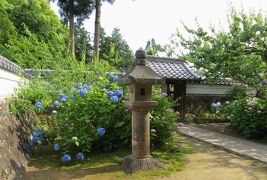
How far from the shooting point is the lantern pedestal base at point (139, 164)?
15.6ft

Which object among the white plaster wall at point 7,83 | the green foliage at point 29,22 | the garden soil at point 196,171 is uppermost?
the green foliage at point 29,22

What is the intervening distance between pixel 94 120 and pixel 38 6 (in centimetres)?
1793

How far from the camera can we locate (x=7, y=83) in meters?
6.55

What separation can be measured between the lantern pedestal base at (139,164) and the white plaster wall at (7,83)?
127 inches

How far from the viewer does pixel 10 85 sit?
6.92 metres

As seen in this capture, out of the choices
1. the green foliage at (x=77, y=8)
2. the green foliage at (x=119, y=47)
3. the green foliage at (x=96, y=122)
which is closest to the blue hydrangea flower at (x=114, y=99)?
the green foliage at (x=96, y=122)

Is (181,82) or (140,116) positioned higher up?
(181,82)

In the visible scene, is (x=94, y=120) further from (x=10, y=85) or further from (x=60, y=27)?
(x=60, y=27)

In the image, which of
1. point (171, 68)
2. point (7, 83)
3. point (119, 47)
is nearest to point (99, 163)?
point (7, 83)

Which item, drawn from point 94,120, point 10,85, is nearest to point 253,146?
point 94,120

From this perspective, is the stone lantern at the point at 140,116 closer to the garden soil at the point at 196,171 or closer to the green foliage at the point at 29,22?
the garden soil at the point at 196,171

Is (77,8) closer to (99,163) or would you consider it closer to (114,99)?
(114,99)

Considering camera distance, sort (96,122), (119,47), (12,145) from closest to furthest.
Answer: (12,145), (96,122), (119,47)

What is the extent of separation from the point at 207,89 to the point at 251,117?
201 inches
